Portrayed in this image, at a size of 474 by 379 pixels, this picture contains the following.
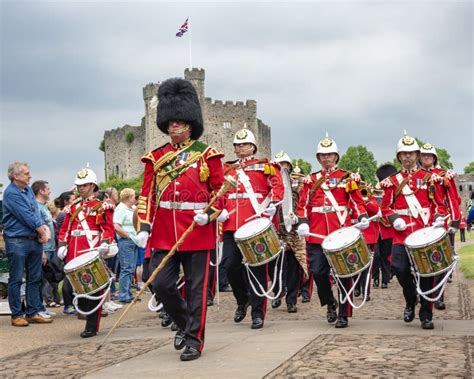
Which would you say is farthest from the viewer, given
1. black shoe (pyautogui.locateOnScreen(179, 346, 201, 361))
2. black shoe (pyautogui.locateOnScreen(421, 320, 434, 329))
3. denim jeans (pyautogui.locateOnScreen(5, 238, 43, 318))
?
denim jeans (pyautogui.locateOnScreen(5, 238, 43, 318))

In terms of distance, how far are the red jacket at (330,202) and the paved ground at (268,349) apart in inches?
40.8

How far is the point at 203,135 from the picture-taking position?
82000 millimetres

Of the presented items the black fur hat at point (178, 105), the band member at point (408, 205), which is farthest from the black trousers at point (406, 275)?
the black fur hat at point (178, 105)

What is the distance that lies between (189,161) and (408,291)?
9.31 feet

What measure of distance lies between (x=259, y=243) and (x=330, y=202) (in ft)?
3.35

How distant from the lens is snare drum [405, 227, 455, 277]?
26.2 ft

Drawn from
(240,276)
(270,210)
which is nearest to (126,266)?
(240,276)

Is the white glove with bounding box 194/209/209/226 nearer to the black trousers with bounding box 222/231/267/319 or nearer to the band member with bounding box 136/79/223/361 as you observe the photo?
the band member with bounding box 136/79/223/361

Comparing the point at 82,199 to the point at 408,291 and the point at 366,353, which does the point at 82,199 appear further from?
the point at 366,353

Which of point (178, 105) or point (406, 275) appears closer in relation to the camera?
point (178, 105)

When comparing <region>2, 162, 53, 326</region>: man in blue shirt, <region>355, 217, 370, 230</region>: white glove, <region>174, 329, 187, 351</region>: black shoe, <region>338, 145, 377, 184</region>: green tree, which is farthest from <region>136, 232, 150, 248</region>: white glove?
<region>338, 145, 377, 184</region>: green tree

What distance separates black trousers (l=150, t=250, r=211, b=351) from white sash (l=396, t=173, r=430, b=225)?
106 inches

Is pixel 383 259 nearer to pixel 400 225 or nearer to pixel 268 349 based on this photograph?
pixel 400 225

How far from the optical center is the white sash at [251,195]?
9758mm
